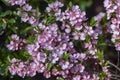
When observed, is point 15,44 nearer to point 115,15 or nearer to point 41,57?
point 41,57

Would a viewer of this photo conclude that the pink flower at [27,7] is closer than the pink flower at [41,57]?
No

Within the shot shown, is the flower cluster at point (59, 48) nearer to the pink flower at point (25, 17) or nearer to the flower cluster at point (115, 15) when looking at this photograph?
the pink flower at point (25, 17)

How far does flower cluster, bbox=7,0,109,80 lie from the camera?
434cm

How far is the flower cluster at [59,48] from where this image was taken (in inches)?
171

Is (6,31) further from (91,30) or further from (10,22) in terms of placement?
(91,30)

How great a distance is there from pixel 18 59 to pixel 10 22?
15.3 inches

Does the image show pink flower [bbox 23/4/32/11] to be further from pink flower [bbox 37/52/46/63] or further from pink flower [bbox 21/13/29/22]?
pink flower [bbox 37/52/46/63]

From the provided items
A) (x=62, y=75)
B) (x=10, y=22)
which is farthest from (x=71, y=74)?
(x=10, y=22)

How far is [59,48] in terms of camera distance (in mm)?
4418

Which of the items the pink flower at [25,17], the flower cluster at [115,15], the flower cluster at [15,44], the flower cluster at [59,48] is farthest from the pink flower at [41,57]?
the flower cluster at [115,15]

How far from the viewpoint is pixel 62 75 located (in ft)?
14.7

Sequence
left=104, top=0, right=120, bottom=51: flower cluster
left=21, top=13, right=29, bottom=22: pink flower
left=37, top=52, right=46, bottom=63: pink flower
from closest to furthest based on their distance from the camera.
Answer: left=37, top=52, right=46, bottom=63: pink flower < left=104, top=0, right=120, bottom=51: flower cluster < left=21, top=13, right=29, bottom=22: pink flower

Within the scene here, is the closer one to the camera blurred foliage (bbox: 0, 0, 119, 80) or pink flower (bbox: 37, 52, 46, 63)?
pink flower (bbox: 37, 52, 46, 63)

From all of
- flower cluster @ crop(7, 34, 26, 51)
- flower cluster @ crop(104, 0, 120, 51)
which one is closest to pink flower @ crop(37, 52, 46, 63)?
flower cluster @ crop(7, 34, 26, 51)
